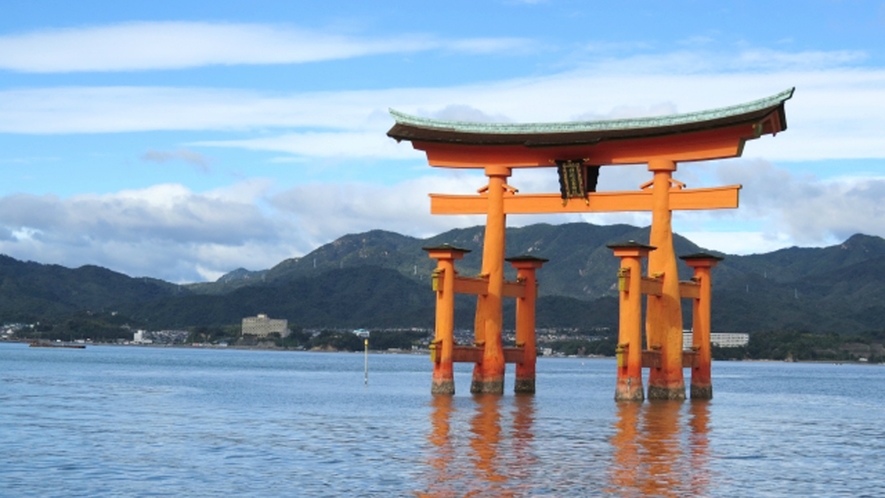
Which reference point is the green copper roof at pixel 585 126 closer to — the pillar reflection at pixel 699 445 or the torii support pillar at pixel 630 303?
the torii support pillar at pixel 630 303

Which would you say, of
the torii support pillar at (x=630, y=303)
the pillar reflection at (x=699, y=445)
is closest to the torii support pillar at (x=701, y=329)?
the pillar reflection at (x=699, y=445)

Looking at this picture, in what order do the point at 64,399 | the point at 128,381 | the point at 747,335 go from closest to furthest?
the point at 64,399 → the point at 128,381 → the point at 747,335

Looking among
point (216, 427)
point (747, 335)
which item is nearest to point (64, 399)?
point (216, 427)

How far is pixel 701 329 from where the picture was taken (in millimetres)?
49688

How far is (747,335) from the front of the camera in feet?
651

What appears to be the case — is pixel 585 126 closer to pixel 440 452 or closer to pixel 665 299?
pixel 665 299

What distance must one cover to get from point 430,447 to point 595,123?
2107 cm

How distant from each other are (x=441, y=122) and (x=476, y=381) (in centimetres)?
1067

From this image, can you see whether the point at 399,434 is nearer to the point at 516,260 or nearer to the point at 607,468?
the point at 607,468

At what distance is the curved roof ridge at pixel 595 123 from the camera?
43031mm

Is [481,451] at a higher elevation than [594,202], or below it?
below

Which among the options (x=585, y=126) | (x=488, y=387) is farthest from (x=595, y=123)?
(x=488, y=387)

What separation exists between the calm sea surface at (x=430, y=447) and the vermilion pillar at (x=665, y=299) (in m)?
1.40

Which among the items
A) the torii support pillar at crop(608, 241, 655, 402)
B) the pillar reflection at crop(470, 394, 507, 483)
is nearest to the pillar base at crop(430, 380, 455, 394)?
the pillar reflection at crop(470, 394, 507, 483)
